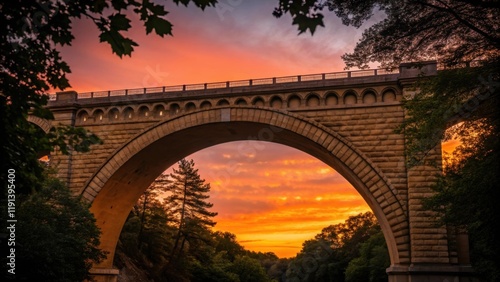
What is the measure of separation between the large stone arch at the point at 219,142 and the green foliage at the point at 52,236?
15.0ft

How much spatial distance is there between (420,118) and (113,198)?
19271mm

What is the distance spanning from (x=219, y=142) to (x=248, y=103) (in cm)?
542

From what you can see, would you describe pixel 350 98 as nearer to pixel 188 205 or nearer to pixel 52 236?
pixel 52 236

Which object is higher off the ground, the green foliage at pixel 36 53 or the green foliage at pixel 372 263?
the green foliage at pixel 36 53

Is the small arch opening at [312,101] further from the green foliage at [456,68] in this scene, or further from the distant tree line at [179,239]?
the distant tree line at [179,239]

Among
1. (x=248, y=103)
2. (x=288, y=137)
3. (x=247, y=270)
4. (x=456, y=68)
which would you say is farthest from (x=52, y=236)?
(x=247, y=270)

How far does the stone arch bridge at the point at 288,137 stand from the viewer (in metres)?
22.3

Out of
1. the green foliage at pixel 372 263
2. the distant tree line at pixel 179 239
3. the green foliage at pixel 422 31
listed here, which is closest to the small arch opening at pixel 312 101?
the green foliage at pixel 422 31

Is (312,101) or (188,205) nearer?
(312,101)

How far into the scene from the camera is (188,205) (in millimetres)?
53156

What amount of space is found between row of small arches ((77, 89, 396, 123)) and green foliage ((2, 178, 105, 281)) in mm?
6348

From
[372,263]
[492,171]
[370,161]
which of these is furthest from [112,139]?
A: [372,263]

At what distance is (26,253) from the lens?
18219 millimetres

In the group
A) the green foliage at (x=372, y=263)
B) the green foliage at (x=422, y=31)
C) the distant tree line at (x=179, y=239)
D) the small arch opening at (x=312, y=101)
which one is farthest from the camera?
the green foliage at (x=372, y=263)
